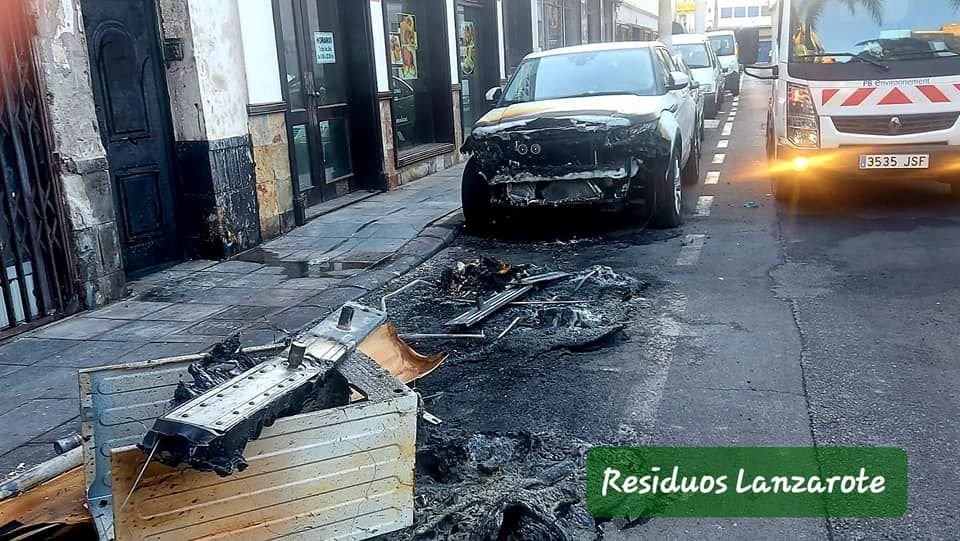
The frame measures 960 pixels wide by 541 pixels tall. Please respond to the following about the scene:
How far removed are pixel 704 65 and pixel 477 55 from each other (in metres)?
6.27

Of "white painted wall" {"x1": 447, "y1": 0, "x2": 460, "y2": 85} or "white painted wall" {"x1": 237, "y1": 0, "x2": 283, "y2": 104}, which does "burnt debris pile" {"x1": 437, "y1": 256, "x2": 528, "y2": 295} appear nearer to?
"white painted wall" {"x1": 237, "y1": 0, "x2": 283, "y2": 104}

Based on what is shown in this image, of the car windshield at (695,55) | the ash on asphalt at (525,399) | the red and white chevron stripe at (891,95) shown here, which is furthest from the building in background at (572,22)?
the ash on asphalt at (525,399)

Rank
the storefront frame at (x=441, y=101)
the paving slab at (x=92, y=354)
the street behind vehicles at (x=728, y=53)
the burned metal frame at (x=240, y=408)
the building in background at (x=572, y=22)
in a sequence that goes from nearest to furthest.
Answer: the burned metal frame at (x=240, y=408), the paving slab at (x=92, y=354), the storefront frame at (x=441, y=101), the building in background at (x=572, y=22), the street behind vehicles at (x=728, y=53)

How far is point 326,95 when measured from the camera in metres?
10.5

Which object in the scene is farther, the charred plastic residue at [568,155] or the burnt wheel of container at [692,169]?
the burnt wheel of container at [692,169]

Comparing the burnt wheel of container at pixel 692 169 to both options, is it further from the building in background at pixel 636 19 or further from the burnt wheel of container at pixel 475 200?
the building in background at pixel 636 19

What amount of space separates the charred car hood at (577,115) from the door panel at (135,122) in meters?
2.89

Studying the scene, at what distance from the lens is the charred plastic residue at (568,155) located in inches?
299

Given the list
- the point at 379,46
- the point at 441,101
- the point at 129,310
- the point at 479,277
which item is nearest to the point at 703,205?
the point at 479,277

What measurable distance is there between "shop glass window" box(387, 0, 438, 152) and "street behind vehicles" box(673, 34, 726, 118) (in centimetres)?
772

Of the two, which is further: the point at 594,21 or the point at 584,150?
the point at 594,21

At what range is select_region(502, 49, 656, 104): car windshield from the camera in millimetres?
8703

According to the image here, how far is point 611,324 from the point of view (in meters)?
5.38

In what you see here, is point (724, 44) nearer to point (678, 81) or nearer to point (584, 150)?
point (678, 81)
